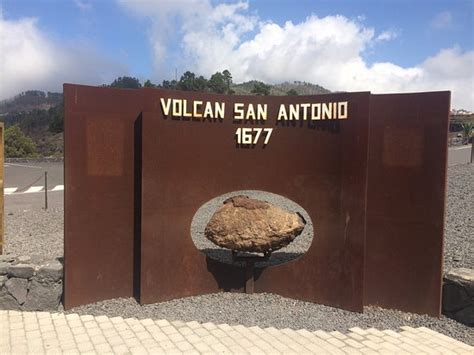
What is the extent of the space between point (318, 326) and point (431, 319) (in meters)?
1.47

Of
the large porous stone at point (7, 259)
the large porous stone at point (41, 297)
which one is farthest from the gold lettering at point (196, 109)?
the large porous stone at point (7, 259)

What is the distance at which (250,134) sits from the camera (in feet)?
19.8

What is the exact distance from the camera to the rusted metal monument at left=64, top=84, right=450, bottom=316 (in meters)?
5.51

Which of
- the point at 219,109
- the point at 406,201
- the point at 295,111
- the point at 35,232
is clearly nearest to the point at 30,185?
the point at 35,232

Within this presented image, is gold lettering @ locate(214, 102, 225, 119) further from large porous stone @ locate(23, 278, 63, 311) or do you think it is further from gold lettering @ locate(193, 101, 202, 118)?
large porous stone @ locate(23, 278, 63, 311)

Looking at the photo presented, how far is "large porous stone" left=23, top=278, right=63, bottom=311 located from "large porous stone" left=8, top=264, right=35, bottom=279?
0.10 metres

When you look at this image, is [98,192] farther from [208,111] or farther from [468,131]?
[468,131]

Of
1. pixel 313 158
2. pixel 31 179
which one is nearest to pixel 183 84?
pixel 31 179

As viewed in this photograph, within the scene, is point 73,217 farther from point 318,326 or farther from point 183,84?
point 183,84

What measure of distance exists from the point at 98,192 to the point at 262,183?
84.1 inches

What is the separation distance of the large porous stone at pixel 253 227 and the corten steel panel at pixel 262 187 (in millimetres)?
280

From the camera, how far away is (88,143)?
5520 mm

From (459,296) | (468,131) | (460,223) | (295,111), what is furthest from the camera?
(468,131)

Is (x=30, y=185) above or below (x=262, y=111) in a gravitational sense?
below
